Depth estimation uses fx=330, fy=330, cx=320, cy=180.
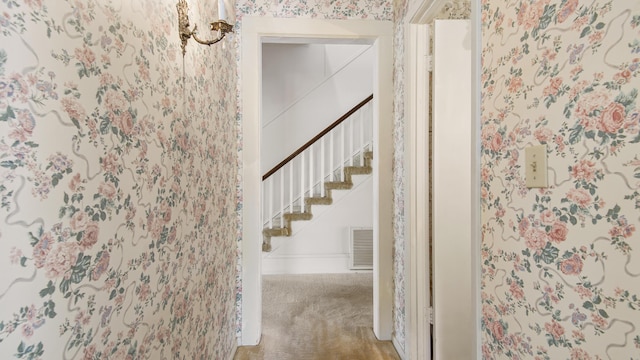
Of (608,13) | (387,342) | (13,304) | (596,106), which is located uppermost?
(608,13)

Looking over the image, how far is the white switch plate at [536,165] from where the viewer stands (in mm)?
826

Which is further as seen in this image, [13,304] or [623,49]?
[623,49]

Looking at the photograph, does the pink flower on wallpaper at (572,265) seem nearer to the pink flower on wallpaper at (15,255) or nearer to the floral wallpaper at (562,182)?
the floral wallpaper at (562,182)

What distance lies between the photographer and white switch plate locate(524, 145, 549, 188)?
0.83m

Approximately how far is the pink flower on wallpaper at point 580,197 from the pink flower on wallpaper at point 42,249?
1037 mm

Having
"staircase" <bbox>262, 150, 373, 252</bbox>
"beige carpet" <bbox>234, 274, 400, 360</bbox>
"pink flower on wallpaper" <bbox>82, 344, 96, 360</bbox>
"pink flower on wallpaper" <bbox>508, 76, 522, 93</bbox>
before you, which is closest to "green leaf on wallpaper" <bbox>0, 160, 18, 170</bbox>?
"pink flower on wallpaper" <bbox>82, 344, 96, 360</bbox>

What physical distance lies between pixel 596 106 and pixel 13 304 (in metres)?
1.09

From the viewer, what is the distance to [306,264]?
13.4 ft

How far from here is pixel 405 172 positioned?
6.46ft

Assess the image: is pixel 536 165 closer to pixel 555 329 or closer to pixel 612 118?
pixel 612 118

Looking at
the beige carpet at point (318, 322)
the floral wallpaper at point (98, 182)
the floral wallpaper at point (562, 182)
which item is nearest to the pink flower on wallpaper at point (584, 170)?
the floral wallpaper at point (562, 182)

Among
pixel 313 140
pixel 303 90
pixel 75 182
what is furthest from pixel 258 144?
pixel 303 90

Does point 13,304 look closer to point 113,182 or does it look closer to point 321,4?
point 113,182

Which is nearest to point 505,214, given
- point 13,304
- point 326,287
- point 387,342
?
point 13,304
